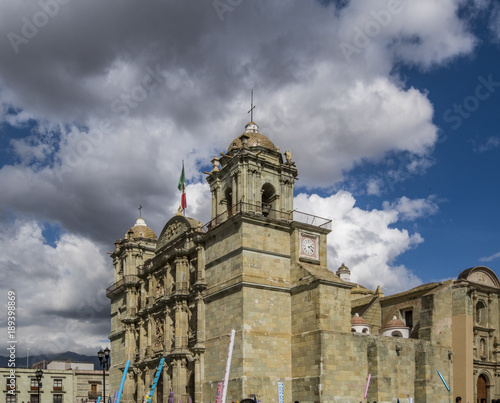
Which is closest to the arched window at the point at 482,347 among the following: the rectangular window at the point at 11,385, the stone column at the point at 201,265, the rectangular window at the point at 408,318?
the rectangular window at the point at 408,318

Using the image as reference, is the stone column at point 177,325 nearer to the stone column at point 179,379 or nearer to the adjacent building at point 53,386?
the stone column at point 179,379

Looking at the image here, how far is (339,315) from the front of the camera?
102ft

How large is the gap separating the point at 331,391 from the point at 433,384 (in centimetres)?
768

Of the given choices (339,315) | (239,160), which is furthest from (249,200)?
(339,315)

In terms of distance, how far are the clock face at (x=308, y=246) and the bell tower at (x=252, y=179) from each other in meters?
1.92

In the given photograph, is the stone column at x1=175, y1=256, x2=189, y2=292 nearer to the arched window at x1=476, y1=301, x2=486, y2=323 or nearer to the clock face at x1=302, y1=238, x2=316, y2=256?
the clock face at x1=302, y1=238, x2=316, y2=256

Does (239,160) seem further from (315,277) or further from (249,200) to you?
(315,277)

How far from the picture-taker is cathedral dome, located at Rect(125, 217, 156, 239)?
49.0m

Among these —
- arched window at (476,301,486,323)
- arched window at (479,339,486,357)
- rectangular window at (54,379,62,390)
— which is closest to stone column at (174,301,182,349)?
arched window at (479,339,486,357)

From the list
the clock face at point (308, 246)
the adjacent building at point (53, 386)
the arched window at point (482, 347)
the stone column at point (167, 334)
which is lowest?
the adjacent building at point (53, 386)

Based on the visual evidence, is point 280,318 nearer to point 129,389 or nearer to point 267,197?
point 267,197

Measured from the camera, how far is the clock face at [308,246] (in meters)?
33.4

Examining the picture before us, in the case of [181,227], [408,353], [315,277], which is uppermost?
[181,227]

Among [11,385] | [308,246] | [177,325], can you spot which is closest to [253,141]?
[308,246]
